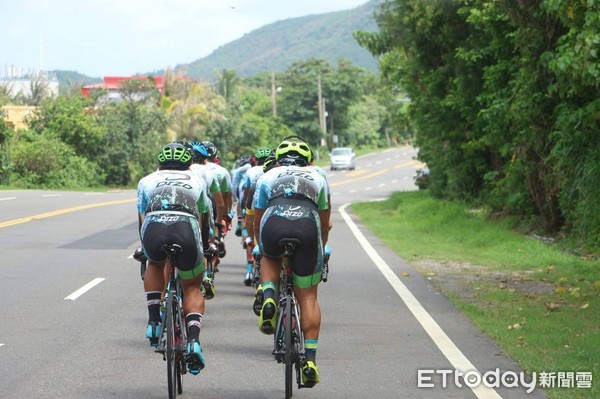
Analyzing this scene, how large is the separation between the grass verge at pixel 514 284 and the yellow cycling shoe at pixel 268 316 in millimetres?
2048

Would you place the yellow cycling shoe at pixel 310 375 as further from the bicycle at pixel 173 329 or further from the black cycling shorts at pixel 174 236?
the black cycling shorts at pixel 174 236

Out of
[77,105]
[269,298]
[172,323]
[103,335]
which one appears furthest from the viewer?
[77,105]

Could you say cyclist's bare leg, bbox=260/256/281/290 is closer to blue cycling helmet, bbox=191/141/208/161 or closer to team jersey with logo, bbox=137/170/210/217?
team jersey with logo, bbox=137/170/210/217

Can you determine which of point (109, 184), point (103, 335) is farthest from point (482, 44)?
point (109, 184)

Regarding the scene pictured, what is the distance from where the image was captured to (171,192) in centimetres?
741

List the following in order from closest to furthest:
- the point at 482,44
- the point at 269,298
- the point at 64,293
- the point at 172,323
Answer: the point at 172,323 → the point at 269,298 → the point at 64,293 → the point at 482,44

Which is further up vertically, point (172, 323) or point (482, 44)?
point (482, 44)

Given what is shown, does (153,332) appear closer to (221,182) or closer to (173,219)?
(173,219)

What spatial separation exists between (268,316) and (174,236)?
915 millimetres

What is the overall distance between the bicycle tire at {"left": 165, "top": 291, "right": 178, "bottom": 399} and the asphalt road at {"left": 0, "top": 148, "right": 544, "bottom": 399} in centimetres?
46

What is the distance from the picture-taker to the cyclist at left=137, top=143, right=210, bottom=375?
727 centimetres

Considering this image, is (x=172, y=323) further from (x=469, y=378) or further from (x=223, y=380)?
(x=469, y=378)

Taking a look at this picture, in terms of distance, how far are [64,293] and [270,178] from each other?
6.01 m

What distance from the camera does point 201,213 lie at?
318 inches
